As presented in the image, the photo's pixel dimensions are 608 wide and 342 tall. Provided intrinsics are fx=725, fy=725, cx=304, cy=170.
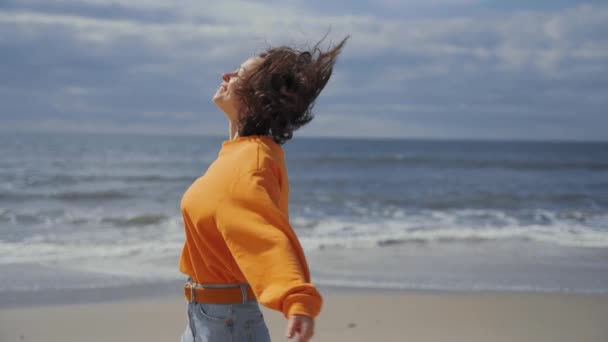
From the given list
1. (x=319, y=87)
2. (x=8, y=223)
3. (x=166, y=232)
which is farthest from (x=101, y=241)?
(x=319, y=87)

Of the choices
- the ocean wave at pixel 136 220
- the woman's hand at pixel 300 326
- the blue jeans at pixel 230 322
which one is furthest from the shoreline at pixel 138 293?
the ocean wave at pixel 136 220

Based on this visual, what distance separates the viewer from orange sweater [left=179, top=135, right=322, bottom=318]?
1.65 m

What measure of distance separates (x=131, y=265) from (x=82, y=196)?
1057 centimetres

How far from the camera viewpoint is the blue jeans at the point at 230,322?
2.03 metres

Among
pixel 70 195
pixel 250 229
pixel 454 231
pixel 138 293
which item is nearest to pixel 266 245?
pixel 250 229

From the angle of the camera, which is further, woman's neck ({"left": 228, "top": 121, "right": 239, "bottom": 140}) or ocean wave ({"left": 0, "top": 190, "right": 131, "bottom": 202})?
ocean wave ({"left": 0, "top": 190, "right": 131, "bottom": 202})

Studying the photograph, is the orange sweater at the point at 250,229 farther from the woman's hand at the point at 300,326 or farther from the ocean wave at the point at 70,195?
the ocean wave at the point at 70,195

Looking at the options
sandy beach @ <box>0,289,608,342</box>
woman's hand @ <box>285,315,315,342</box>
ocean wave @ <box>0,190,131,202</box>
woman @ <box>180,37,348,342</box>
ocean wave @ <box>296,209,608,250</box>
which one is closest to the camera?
woman's hand @ <box>285,315,315,342</box>

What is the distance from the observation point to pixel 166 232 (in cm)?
1221

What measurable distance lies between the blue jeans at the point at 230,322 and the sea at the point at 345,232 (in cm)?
501

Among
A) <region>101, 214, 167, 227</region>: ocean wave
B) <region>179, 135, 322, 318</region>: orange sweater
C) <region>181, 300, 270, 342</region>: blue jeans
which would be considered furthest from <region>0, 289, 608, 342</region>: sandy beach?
<region>101, 214, 167, 227</region>: ocean wave

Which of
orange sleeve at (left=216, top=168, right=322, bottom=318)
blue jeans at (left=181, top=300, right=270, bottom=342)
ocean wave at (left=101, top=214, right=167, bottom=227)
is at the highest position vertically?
orange sleeve at (left=216, top=168, right=322, bottom=318)

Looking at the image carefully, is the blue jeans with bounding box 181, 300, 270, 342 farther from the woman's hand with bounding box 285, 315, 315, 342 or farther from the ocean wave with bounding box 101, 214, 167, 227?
the ocean wave with bounding box 101, 214, 167, 227

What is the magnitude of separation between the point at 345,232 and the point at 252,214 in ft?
35.0
